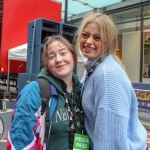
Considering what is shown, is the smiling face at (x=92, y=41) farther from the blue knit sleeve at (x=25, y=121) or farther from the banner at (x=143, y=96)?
the banner at (x=143, y=96)

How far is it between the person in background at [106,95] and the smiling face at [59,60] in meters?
0.14

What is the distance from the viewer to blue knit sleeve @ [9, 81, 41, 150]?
5.10 ft

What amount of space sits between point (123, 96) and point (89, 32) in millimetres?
538

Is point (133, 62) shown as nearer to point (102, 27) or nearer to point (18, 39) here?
point (18, 39)

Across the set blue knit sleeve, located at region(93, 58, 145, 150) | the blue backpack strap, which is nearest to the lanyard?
the blue backpack strap

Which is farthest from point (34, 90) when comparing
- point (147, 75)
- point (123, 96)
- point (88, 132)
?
point (147, 75)

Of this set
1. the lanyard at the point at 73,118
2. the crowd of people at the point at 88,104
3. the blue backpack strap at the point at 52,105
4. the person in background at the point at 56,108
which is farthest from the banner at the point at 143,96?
the blue backpack strap at the point at 52,105

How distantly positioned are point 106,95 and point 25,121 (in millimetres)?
535

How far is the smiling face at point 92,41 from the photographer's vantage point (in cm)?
170

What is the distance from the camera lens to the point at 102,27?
5.45 feet

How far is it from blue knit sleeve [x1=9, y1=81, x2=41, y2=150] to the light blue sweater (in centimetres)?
35

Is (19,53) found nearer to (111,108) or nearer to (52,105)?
(52,105)

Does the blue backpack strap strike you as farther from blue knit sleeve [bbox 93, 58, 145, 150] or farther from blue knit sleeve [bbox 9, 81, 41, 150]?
blue knit sleeve [bbox 93, 58, 145, 150]

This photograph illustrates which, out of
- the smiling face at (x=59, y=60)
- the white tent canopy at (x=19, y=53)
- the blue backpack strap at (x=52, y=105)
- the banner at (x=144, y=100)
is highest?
the white tent canopy at (x=19, y=53)
